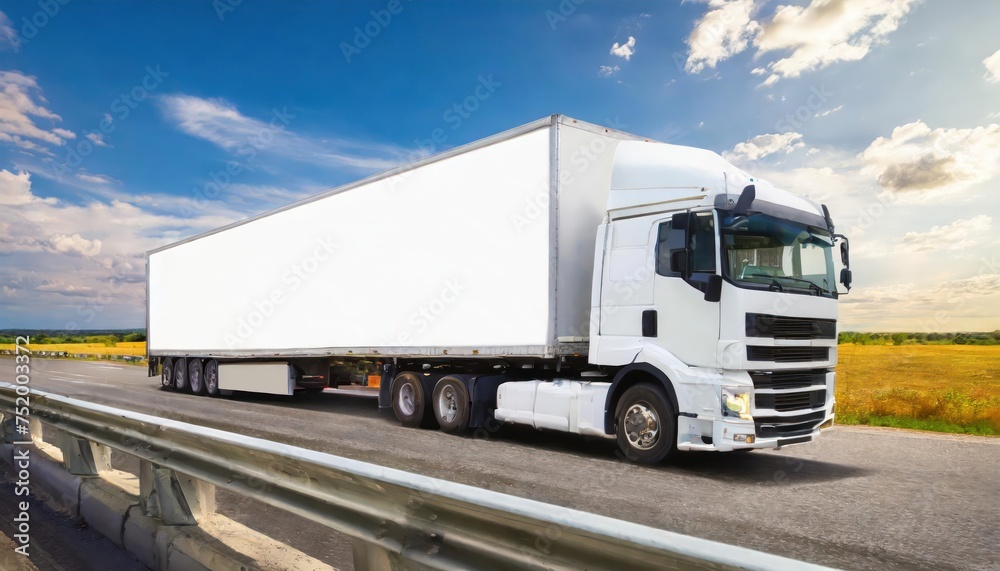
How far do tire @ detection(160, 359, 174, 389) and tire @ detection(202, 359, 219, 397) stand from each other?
2.53 m

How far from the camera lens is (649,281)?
8344mm

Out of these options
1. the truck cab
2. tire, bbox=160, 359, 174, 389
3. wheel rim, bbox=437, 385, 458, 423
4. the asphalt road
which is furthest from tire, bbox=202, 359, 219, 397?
the truck cab

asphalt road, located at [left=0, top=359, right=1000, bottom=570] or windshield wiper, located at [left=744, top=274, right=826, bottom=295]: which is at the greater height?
windshield wiper, located at [left=744, top=274, right=826, bottom=295]

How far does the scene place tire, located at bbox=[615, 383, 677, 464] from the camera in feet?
25.8

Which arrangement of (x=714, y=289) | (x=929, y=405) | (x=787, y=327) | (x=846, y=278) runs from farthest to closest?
(x=929, y=405) < (x=846, y=278) < (x=787, y=327) < (x=714, y=289)

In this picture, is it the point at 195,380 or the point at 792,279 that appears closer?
the point at 792,279

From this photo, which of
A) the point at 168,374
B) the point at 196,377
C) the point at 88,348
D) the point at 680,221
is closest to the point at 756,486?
the point at 680,221

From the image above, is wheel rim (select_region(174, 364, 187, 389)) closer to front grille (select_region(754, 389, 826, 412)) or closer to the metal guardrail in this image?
the metal guardrail

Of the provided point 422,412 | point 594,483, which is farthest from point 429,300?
point 594,483

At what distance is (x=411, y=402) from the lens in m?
11.8

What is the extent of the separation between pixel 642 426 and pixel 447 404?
3.92 meters

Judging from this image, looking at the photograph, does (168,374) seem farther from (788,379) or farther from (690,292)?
(788,379)

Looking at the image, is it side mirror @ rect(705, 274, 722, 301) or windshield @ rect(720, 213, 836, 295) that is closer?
side mirror @ rect(705, 274, 722, 301)

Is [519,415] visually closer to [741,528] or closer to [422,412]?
[422,412]
